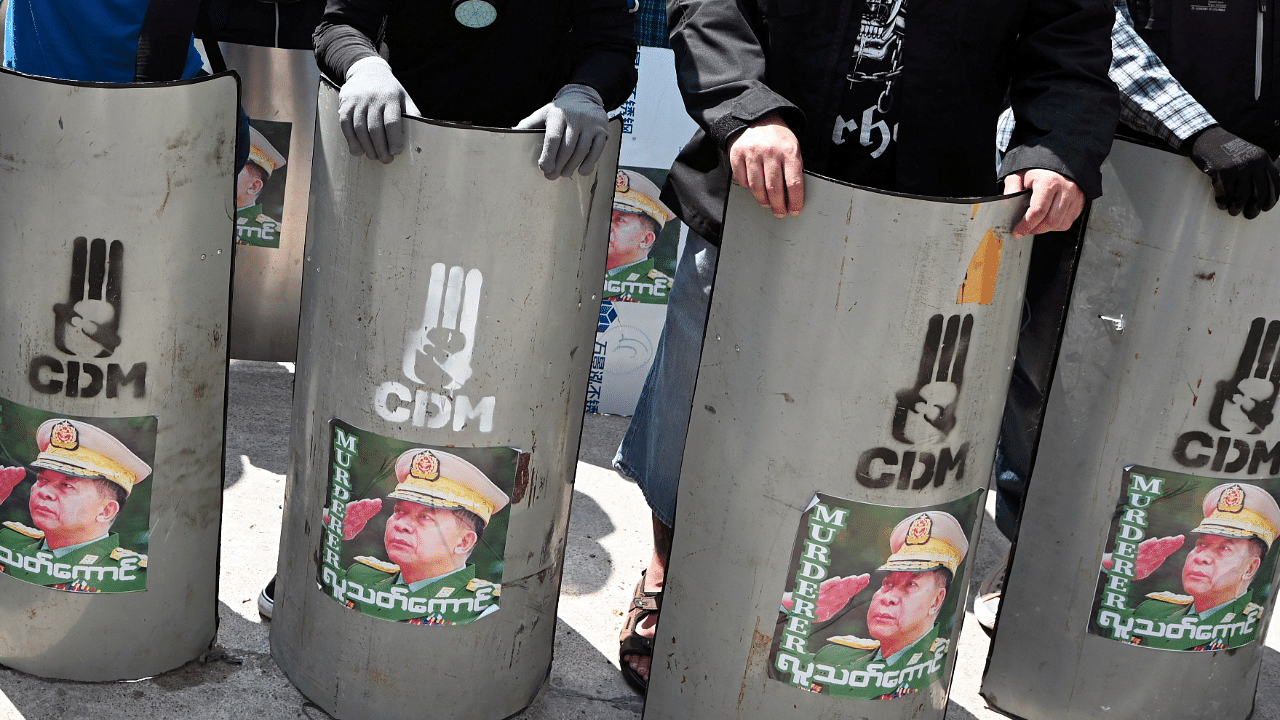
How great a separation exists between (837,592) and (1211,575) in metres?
0.79

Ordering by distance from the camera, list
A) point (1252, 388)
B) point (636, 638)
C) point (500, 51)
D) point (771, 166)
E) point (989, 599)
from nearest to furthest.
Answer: point (771, 166), point (1252, 388), point (500, 51), point (636, 638), point (989, 599)

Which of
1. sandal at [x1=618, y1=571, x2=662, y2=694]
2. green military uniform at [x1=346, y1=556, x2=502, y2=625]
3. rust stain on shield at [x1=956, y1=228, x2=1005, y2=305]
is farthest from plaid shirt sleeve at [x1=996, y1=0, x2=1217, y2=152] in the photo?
green military uniform at [x1=346, y1=556, x2=502, y2=625]

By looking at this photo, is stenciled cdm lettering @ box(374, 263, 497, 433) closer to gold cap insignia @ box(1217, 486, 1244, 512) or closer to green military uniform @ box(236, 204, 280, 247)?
gold cap insignia @ box(1217, 486, 1244, 512)

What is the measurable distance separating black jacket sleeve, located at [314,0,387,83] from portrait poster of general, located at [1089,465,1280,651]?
152 centimetres

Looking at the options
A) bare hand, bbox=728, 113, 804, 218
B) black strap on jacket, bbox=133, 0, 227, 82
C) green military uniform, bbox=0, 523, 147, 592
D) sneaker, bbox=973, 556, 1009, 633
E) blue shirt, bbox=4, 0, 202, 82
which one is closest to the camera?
bare hand, bbox=728, 113, 804, 218

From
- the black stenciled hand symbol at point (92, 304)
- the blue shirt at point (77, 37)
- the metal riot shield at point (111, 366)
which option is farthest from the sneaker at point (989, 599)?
the blue shirt at point (77, 37)

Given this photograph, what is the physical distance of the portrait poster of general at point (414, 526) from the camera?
6.53 ft

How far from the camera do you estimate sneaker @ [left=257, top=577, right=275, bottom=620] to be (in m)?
2.46

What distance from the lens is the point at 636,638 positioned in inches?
95.4

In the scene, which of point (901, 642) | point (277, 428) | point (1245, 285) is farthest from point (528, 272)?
point (277, 428)

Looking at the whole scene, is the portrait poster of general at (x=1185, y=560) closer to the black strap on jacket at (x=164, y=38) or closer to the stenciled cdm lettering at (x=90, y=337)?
the stenciled cdm lettering at (x=90, y=337)

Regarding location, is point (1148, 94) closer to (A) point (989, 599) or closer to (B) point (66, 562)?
(A) point (989, 599)

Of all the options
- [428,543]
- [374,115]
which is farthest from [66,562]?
[374,115]

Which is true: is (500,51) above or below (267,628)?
above
